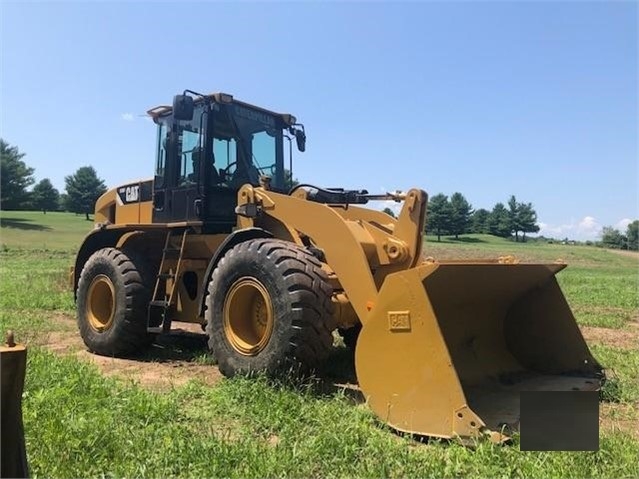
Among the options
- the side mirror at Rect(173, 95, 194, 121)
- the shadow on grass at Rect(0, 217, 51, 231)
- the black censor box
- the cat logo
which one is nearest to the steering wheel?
the side mirror at Rect(173, 95, 194, 121)

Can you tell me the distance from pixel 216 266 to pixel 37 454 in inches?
107

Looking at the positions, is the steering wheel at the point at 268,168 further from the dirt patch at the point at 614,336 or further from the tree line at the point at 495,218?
the tree line at the point at 495,218

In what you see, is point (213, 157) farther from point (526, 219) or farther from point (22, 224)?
point (526, 219)

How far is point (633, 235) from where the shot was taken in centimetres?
9469

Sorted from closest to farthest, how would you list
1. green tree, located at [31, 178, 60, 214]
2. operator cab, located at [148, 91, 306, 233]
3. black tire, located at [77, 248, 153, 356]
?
operator cab, located at [148, 91, 306, 233] → black tire, located at [77, 248, 153, 356] → green tree, located at [31, 178, 60, 214]

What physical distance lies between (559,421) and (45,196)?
8200cm

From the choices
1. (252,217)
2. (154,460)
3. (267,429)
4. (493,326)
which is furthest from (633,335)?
(154,460)

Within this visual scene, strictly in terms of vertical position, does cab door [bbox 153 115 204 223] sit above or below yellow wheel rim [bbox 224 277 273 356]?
above

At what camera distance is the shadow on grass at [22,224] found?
52631 mm

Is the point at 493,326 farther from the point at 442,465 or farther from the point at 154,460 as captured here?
the point at 154,460

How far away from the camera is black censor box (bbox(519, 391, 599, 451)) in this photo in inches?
147

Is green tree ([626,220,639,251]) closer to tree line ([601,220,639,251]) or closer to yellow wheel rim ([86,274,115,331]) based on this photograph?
tree line ([601,220,639,251])

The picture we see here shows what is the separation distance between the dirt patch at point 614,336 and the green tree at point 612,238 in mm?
85281

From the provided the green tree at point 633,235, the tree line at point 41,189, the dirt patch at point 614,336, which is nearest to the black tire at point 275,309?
the dirt patch at point 614,336
